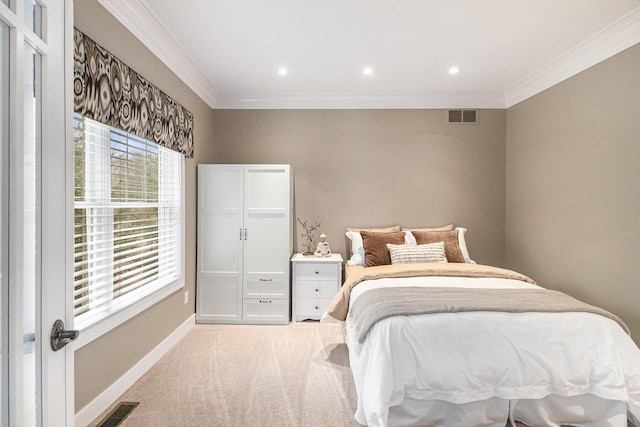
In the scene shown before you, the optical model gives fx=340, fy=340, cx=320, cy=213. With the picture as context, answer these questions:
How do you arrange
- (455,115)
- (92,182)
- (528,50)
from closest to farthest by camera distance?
(92,182)
(528,50)
(455,115)

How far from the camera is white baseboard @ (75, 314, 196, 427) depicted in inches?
80.7

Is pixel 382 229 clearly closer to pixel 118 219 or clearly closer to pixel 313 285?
pixel 313 285

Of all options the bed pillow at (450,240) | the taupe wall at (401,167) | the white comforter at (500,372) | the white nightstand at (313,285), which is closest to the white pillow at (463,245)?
the bed pillow at (450,240)

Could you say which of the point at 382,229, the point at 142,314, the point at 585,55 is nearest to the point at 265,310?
the point at 142,314

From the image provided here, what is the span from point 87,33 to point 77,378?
200 centimetres

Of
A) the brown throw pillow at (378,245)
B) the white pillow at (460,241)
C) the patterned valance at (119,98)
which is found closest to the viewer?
the patterned valance at (119,98)

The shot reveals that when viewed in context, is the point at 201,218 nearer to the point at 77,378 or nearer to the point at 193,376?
the point at 193,376

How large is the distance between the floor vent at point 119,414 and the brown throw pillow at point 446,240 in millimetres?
2988

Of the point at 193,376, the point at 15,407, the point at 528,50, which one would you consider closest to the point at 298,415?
the point at 193,376

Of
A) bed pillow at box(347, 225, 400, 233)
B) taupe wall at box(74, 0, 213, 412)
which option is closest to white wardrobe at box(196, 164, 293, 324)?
taupe wall at box(74, 0, 213, 412)

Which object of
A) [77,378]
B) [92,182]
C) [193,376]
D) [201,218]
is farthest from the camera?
[201,218]

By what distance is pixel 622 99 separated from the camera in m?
2.68

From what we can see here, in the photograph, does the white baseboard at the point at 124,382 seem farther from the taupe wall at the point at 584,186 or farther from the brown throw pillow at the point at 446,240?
the taupe wall at the point at 584,186

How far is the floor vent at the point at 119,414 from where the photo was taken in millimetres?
2074
